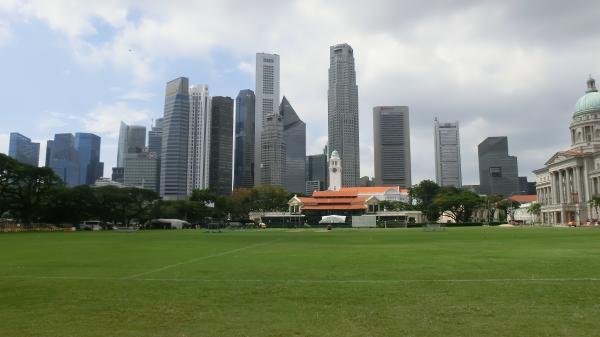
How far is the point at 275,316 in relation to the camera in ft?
30.0

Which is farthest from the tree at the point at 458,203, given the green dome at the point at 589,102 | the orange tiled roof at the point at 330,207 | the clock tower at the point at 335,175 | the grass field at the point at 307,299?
the grass field at the point at 307,299

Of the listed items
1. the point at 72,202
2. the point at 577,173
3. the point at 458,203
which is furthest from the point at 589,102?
the point at 72,202

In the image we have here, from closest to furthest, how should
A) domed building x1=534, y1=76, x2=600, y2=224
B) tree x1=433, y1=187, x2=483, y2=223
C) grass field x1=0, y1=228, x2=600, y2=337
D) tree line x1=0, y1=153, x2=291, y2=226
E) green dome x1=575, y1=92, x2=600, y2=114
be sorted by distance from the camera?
grass field x1=0, y1=228, x2=600, y2=337 → tree line x1=0, y1=153, x2=291, y2=226 → domed building x1=534, y1=76, x2=600, y2=224 → tree x1=433, y1=187, x2=483, y2=223 → green dome x1=575, y1=92, x2=600, y2=114

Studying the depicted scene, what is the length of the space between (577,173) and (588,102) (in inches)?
1009

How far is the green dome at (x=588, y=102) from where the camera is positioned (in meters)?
123

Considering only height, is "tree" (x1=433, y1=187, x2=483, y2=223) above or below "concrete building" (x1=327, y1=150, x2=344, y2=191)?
below

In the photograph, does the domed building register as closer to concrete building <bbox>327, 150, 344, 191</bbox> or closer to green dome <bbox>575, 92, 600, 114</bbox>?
green dome <bbox>575, 92, 600, 114</bbox>

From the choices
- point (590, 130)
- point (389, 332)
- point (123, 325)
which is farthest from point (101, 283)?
point (590, 130)

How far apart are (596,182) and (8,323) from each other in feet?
404

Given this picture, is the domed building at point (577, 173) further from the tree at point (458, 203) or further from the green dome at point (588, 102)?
the tree at point (458, 203)

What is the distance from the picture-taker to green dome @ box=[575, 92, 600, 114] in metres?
Answer: 123

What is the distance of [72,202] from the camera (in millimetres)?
84750

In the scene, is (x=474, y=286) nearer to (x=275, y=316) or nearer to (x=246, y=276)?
(x=275, y=316)

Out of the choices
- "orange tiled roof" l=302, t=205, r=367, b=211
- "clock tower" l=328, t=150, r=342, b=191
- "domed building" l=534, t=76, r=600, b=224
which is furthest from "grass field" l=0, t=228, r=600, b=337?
"clock tower" l=328, t=150, r=342, b=191
